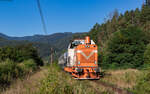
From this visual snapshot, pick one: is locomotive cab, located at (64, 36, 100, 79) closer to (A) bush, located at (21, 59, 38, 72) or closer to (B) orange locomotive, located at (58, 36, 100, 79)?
(B) orange locomotive, located at (58, 36, 100, 79)

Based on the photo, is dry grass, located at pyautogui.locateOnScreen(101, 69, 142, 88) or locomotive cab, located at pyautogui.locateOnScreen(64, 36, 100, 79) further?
locomotive cab, located at pyautogui.locateOnScreen(64, 36, 100, 79)

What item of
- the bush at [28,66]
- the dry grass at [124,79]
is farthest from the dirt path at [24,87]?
the bush at [28,66]

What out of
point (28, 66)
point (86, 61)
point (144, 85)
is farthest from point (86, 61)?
point (28, 66)

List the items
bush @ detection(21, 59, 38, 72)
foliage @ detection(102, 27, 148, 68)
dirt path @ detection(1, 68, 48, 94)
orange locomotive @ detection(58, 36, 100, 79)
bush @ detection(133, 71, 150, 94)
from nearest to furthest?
dirt path @ detection(1, 68, 48, 94), bush @ detection(133, 71, 150, 94), orange locomotive @ detection(58, 36, 100, 79), bush @ detection(21, 59, 38, 72), foliage @ detection(102, 27, 148, 68)

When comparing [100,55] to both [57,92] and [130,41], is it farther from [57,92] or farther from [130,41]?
[57,92]

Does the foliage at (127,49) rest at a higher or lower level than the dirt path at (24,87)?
higher

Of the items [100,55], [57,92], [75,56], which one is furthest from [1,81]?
[100,55]

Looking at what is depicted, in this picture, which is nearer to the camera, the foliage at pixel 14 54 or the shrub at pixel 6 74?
the shrub at pixel 6 74

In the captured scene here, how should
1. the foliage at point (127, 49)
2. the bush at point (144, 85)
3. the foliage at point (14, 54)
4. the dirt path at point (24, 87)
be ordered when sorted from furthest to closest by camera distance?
1. the foliage at point (127, 49)
2. the foliage at point (14, 54)
3. the bush at point (144, 85)
4. the dirt path at point (24, 87)

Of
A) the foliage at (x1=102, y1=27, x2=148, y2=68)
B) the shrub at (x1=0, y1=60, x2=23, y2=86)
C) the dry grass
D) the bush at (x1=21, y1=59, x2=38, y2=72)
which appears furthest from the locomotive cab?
the foliage at (x1=102, y1=27, x2=148, y2=68)

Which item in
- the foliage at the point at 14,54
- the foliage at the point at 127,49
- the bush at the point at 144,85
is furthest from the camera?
the foliage at the point at 127,49

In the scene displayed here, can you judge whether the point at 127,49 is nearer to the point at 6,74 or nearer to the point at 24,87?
the point at 6,74

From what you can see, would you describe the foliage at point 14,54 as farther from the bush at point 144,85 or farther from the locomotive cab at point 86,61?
the bush at point 144,85

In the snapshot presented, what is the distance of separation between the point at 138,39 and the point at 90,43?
1421 centimetres
